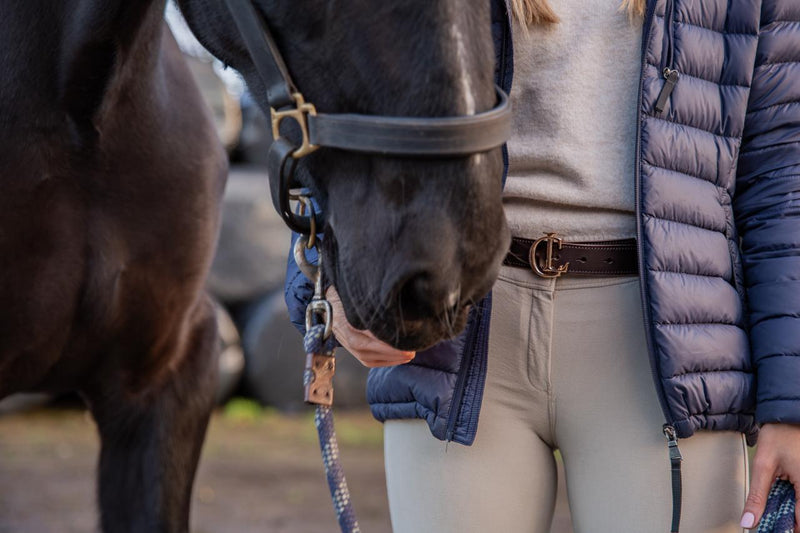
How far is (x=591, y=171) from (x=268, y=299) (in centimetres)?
415

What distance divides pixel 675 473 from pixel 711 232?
317 mm

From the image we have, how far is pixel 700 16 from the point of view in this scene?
4.29 ft

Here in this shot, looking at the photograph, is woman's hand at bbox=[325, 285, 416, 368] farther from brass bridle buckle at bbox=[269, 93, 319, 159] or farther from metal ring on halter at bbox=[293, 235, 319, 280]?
brass bridle buckle at bbox=[269, 93, 319, 159]

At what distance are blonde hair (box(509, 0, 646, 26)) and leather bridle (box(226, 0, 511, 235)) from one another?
0.22 m

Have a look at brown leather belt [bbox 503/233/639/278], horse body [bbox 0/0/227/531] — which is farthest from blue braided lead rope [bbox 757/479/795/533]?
horse body [bbox 0/0/227/531]

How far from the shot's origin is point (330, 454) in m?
1.31

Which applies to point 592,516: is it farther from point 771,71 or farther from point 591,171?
point 771,71

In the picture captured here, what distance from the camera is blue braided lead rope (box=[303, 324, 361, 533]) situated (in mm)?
1298

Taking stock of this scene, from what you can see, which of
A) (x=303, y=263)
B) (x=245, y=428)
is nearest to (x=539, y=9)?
(x=303, y=263)

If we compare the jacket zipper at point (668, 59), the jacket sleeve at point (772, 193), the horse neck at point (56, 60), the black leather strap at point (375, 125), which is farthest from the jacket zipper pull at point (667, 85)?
the horse neck at point (56, 60)

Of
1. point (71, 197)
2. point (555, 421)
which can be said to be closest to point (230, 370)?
point (71, 197)

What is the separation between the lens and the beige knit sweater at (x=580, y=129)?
133 centimetres

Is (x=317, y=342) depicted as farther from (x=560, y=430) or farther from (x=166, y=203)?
(x=166, y=203)

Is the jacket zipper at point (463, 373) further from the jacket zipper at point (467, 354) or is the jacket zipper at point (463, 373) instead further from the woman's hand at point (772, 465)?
the woman's hand at point (772, 465)
